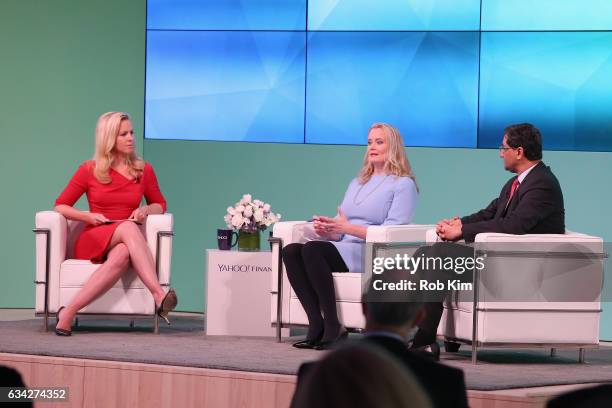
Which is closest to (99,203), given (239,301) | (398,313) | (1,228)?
(239,301)

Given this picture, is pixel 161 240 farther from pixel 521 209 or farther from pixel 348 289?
pixel 521 209

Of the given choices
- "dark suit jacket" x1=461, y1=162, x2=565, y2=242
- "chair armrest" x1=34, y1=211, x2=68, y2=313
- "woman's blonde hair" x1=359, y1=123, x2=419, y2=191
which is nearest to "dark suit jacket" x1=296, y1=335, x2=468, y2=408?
"dark suit jacket" x1=461, y1=162, x2=565, y2=242

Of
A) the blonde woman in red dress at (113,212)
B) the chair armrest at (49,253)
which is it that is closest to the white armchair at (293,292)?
the blonde woman in red dress at (113,212)

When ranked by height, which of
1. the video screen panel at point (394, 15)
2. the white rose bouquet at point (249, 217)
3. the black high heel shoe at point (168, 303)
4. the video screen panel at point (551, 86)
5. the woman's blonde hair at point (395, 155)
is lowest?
the black high heel shoe at point (168, 303)

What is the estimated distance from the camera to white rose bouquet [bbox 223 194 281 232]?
21.4 feet

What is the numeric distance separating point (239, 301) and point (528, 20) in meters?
2.64

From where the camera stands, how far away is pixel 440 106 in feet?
24.2

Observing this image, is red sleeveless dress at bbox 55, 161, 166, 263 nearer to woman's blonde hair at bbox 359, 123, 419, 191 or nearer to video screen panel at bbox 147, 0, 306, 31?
woman's blonde hair at bbox 359, 123, 419, 191

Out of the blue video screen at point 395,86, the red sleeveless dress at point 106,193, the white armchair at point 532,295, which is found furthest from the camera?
the blue video screen at point 395,86

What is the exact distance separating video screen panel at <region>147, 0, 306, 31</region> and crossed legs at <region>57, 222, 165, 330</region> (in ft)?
7.14

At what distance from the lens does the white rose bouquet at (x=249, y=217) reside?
21.4 ft

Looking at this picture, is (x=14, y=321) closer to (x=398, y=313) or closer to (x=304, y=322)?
(x=304, y=322)

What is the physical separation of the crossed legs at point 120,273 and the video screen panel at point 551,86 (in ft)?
7.97

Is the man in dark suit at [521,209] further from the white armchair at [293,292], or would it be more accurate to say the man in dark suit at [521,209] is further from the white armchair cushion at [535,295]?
the white armchair at [293,292]
